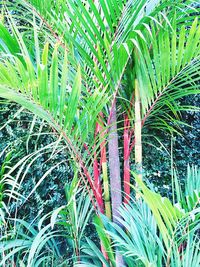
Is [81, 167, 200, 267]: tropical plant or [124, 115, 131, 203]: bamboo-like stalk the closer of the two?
[81, 167, 200, 267]: tropical plant

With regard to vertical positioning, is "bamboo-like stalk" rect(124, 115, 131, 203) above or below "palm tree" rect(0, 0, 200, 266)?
below

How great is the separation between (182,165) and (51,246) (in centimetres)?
72

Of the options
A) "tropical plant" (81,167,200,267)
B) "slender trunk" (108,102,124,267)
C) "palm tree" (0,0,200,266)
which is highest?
"palm tree" (0,0,200,266)

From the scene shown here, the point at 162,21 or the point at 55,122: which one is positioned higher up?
the point at 162,21

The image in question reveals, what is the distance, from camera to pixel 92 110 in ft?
3.04

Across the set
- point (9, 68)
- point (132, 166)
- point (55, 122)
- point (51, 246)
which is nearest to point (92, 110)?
point (55, 122)

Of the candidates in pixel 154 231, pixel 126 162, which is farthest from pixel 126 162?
pixel 154 231

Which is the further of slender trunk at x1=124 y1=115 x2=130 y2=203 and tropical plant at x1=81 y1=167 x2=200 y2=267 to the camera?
slender trunk at x1=124 y1=115 x2=130 y2=203

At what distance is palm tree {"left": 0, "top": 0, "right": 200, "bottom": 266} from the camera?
0.86 m

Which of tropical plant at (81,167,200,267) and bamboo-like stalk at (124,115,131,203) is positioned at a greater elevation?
bamboo-like stalk at (124,115,131,203)

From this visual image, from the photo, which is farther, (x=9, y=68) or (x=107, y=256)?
(x=107, y=256)

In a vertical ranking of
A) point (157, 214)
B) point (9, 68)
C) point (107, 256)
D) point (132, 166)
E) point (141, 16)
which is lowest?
point (107, 256)

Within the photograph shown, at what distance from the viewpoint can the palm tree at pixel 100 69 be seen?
860 mm

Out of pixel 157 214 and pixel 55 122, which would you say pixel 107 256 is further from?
pixel 55 122
